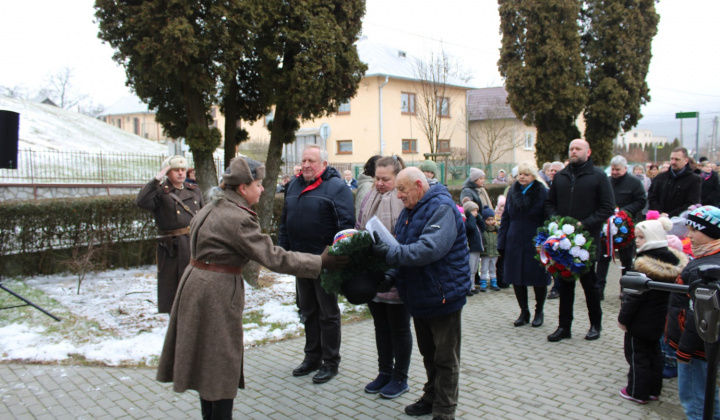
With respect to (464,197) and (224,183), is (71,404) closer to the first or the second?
(224,183)

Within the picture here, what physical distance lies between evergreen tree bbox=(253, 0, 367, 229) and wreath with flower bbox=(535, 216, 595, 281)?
378 cm

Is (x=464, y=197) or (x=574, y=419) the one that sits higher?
(x=464, y=197)

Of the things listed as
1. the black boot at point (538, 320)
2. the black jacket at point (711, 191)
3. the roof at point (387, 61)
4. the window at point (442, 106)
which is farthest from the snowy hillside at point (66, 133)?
the black jacket at point (711, 191)

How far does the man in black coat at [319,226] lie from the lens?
16.7 feet

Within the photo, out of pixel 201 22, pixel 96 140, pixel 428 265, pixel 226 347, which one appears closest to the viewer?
pixel 226 347

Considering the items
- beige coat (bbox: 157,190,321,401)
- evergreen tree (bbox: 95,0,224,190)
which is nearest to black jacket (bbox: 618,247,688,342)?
beige coat (bbox: 157,190,321,401)

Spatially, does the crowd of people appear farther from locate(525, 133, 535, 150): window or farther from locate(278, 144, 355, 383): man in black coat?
locate(525, 133, 535, 150): window

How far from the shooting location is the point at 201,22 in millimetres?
7043

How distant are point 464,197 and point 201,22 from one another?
15.8 feet

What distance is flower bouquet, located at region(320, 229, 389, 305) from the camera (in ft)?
12.6

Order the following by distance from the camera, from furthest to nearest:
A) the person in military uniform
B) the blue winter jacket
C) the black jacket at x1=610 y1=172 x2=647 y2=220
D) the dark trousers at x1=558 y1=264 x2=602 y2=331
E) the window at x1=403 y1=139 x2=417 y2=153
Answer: the window at x1=403 y1=139 x2=417 y2=153 → the black jacket at x1=610 y1=172 x2=647 y2=220 → the dark trousers at x1=558 y1=264 x2=602 y2=331 → the person in military uniform → the blue winter jacket

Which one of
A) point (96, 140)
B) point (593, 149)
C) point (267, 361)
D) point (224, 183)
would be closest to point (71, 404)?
point (267, 361)

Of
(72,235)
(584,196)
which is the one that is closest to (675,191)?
(584,196)

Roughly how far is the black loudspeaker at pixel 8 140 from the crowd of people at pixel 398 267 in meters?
2.00
